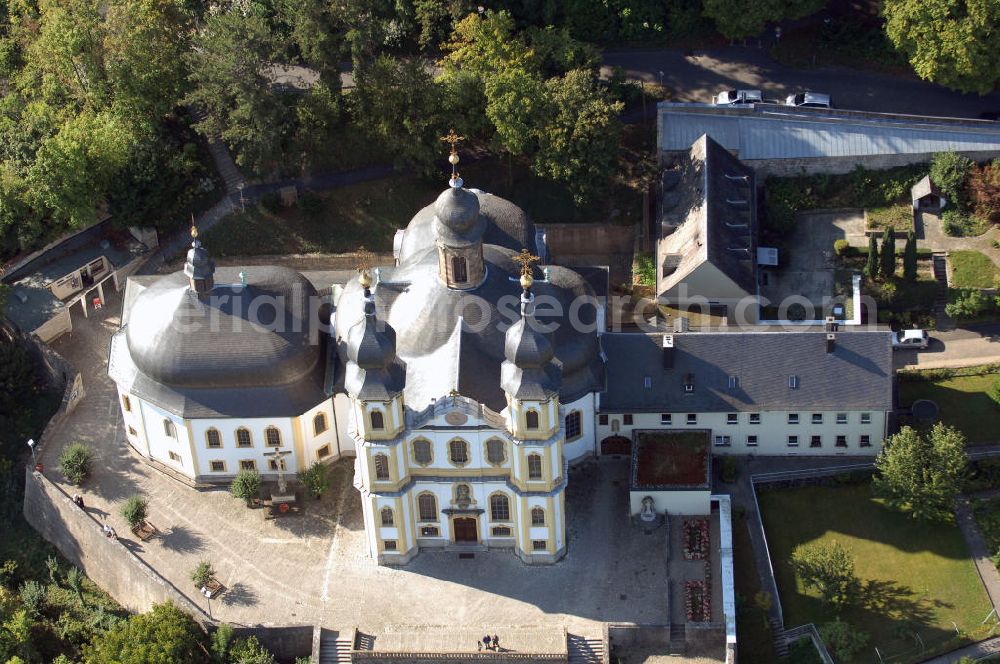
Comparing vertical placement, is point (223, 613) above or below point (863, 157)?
below

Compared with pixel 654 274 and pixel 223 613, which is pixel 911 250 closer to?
pixel 654 274

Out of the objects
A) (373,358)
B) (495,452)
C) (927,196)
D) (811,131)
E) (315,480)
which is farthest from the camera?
(811,131)

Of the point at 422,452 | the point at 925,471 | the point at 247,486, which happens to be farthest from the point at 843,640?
the point at 247,486

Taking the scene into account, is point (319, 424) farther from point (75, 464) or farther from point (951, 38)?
point (951, 38)

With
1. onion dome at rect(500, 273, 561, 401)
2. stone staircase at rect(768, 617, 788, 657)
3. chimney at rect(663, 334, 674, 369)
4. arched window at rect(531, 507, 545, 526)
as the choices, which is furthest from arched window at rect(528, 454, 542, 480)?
stone staircase at rect(768, 617, 788, 657)

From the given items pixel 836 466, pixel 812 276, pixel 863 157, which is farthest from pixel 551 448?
pixel 863 157
